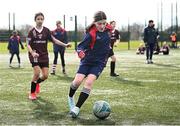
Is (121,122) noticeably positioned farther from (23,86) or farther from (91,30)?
(23,86)

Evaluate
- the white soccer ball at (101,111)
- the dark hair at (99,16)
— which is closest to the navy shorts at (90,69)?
the white soccer ball at (101,111)

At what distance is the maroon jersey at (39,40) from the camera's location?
35.9 feet

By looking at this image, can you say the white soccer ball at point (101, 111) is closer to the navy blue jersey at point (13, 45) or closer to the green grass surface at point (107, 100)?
the green grass surface at point (107, 100)

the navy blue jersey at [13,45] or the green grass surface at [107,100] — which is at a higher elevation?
the navy blue jersey at [13,45]

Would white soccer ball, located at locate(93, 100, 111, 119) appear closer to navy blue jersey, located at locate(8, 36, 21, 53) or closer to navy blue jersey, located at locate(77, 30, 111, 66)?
navy blue jersey, located at locate(77, 30, 111, 66)

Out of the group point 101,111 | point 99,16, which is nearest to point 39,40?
point 99,16

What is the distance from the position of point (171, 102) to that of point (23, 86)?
497cm

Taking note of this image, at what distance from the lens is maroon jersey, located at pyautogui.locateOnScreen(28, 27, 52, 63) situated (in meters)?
10.9

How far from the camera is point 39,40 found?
432 inches

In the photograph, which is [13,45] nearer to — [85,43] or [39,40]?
[39,40]

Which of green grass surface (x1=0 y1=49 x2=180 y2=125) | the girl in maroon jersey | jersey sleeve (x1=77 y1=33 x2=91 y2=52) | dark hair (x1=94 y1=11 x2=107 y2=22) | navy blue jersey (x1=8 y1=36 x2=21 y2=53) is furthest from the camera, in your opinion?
navy blue jersey (x1=8 y1=36 x2=21 y2=53)

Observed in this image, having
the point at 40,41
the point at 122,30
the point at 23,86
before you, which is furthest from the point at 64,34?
the point at 122,30

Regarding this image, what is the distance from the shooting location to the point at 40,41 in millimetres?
11000

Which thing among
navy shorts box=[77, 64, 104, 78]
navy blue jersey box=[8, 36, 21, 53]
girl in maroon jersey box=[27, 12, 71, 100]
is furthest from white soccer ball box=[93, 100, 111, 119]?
navy blue jersey box=[8, 36, 21, 53]
